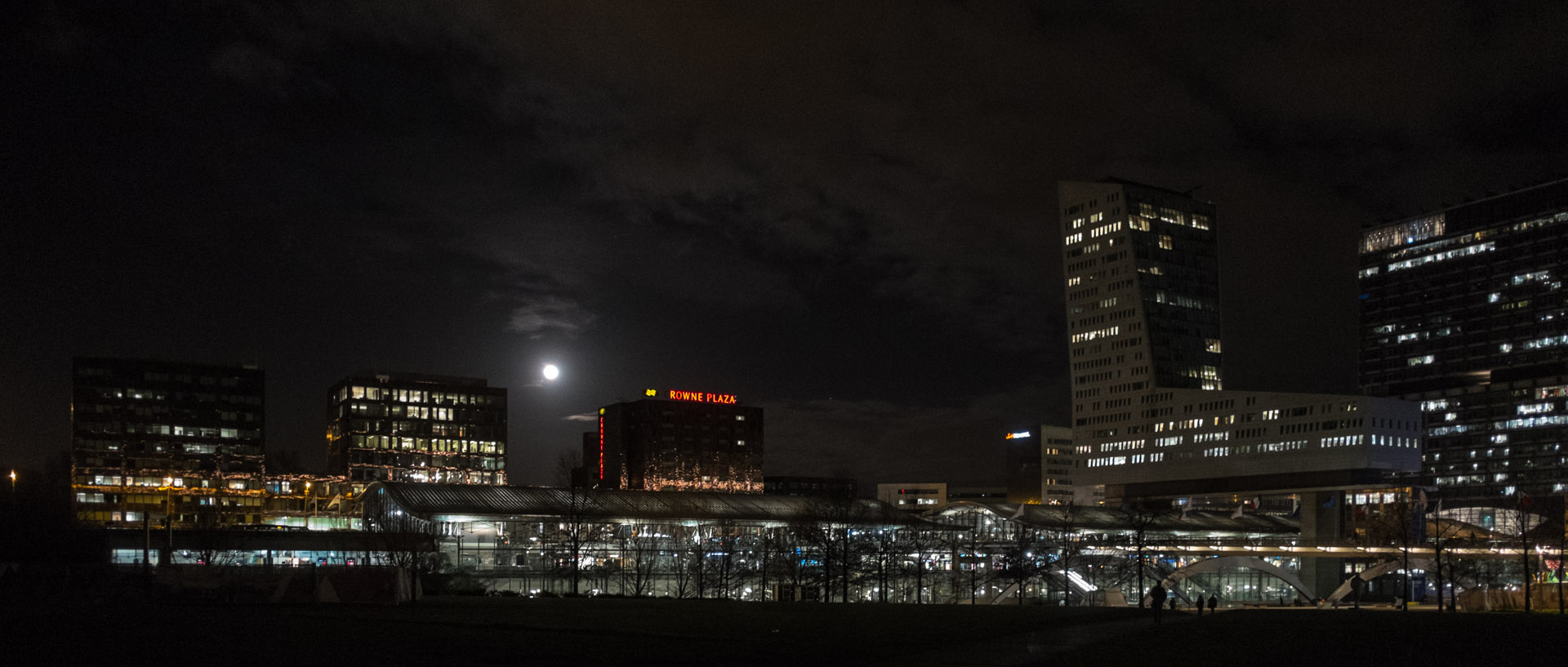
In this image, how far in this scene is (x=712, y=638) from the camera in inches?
1633

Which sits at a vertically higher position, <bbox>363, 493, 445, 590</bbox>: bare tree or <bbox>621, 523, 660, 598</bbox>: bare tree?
<bbox>363, 493, 445, 590</bbox>: bare tree

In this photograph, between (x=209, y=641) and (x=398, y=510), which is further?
(x=398, y=510)

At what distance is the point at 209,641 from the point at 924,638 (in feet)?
75.2

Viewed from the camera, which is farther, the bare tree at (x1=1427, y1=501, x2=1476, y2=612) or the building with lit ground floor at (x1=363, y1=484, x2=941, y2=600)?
the bare tree at (x1=1427, y1=501, x2=1476, y2=612)

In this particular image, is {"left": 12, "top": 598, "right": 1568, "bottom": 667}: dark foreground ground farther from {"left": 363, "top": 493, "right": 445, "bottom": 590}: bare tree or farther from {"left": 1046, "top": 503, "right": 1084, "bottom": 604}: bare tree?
{"left": 1046, "top": 503, "right": 1084, "bottom": 604}: bare tree

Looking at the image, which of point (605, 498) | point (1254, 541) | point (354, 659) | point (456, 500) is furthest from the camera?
point (1254, 541)

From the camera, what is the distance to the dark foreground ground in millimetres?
33062

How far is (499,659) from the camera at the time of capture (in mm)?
31844

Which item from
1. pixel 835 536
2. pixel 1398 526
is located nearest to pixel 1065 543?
pixel 835 536

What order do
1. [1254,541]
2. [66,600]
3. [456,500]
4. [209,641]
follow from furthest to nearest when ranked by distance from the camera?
1. [1254,541]
2. [456,500]
3. [66,600]
4. [209,641]

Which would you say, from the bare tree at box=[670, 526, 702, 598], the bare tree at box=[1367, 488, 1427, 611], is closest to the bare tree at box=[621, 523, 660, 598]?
the bare tree at box=[670, 526, 702, 598]

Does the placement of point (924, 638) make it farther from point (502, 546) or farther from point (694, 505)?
point (694, 505)

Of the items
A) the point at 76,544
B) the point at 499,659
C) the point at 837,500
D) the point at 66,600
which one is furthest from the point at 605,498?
the point at 499,659

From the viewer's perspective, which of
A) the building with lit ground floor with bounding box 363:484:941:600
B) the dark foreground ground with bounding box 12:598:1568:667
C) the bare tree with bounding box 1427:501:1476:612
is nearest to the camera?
the dark foreground ground with bounding box 12:598:1568:667
